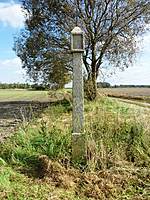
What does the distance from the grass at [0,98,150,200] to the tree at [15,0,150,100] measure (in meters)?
14.4

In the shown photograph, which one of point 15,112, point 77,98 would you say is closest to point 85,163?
point 77,98

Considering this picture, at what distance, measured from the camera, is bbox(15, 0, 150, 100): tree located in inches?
952

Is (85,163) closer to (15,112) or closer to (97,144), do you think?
(97,144)

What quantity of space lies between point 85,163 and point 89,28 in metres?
18.0

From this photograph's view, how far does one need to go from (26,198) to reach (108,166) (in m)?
1.91

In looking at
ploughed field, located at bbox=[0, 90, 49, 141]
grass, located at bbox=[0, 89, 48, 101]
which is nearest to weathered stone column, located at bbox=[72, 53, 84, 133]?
ploughed field, located at bbox=[0, 90, 49, 141]

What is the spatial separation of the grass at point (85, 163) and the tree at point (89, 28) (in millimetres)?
14413

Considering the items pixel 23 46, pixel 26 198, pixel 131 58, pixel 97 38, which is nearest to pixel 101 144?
pixel 26 198

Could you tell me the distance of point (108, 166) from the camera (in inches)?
282

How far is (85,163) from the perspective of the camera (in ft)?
24.1

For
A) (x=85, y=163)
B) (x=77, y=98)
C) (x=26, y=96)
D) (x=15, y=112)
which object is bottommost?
(x=26, y=96)

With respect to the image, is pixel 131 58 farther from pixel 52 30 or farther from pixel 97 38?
pixel 52 30

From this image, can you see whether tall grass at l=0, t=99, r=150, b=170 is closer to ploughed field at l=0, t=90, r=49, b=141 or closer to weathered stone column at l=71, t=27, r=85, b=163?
weathered stone column at l=71, t=27, r=85, b=163

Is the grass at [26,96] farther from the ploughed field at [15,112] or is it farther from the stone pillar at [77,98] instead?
the stone pillar at [77,98]
